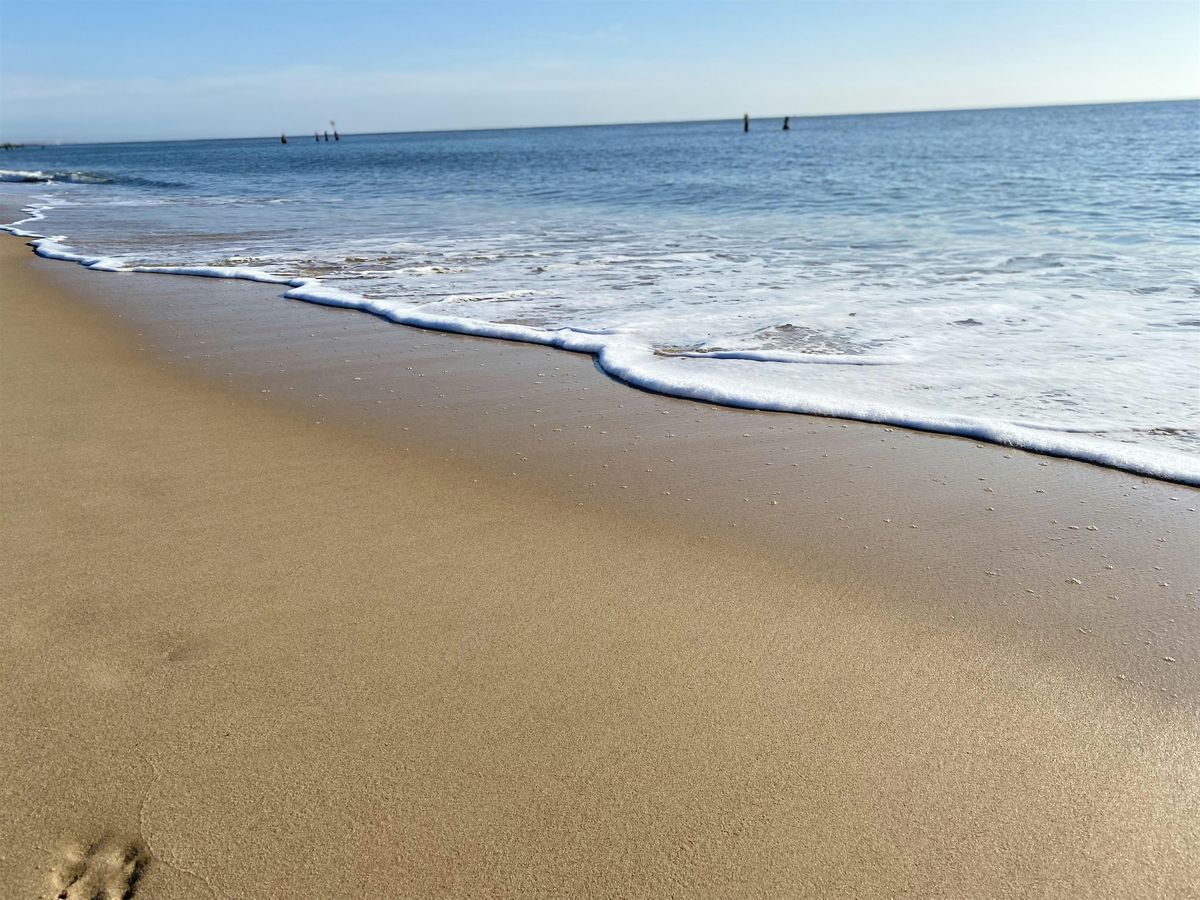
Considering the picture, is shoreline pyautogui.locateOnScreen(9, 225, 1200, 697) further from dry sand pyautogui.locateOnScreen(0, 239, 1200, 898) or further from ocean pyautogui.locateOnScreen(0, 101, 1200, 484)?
ocean pyautogui.locateOnScreen(0, 101, 1200, 484)

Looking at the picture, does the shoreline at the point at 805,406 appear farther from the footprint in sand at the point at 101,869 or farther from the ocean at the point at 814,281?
the footprint in sand at the point at 101,869

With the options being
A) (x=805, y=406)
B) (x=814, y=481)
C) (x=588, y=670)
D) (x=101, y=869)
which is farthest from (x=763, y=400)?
(x=101, y=869)

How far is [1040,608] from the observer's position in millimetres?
2545

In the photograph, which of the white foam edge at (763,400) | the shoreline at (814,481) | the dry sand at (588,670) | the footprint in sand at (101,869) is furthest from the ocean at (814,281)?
the footprint in sand at (101,869)

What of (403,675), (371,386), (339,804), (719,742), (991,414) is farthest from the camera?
(371,386)

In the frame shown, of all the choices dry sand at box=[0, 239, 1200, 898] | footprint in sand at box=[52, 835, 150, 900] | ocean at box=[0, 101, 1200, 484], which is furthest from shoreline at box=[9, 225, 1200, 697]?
footprint in sand at box=[52, 835, 150, 900]

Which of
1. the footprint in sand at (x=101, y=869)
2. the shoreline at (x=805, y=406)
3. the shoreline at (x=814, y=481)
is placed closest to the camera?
the footprint in sand at (x=101, y=869)

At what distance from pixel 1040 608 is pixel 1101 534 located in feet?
2.09

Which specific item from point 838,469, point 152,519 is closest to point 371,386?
point 152,519

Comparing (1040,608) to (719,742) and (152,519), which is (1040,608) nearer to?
(719,742)

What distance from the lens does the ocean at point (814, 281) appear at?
4445 mm

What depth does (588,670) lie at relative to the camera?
2254 mm

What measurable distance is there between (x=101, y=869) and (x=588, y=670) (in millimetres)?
1127

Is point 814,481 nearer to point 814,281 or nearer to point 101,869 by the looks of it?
point 101,869
